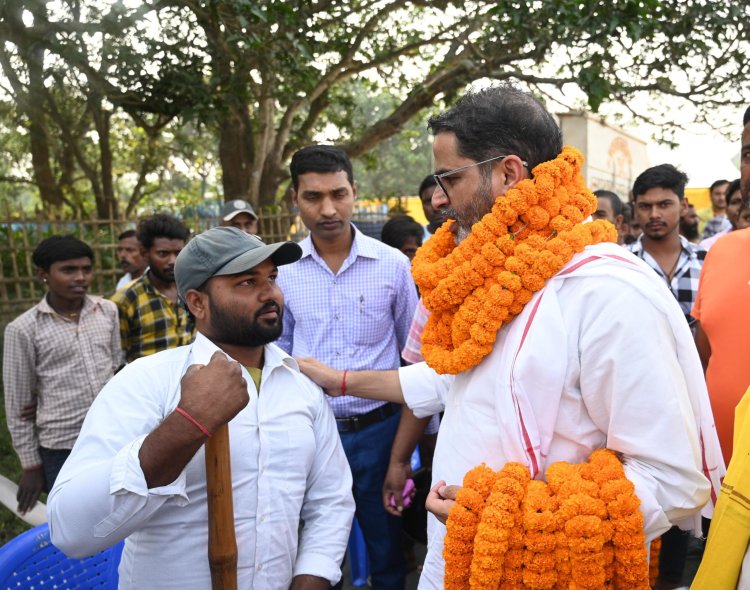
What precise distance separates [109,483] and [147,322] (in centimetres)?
276

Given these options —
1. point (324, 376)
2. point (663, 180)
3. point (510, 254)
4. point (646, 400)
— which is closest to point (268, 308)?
point (324, 376)

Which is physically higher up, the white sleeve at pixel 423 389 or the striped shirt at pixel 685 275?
the striped shirt at pixel 685 275

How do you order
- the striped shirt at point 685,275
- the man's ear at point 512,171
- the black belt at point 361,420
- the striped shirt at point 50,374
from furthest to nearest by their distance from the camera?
1. the striped shirt at point 685,275
2. the striped shirt at point 50,374
3. the black belt at point 361,420
4. the man's ear at point 512,171

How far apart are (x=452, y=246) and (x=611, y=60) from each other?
5.84m

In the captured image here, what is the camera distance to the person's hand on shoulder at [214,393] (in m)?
1.76

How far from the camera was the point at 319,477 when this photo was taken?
2.30 m

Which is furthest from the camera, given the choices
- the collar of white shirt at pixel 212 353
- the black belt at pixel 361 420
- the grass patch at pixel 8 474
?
the grass patch at pixel 8 474

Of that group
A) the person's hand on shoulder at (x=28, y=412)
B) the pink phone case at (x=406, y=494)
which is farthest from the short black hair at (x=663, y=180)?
the person's hand on shoulder at (x=28, y=412)

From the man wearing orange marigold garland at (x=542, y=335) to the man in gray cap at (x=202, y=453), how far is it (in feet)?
1.57

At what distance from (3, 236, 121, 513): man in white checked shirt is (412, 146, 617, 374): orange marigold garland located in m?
2.87

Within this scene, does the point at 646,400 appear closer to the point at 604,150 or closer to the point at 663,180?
the point at 663,180

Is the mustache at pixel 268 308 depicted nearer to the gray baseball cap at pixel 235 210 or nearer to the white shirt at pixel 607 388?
the white shirt at pixel 607 388

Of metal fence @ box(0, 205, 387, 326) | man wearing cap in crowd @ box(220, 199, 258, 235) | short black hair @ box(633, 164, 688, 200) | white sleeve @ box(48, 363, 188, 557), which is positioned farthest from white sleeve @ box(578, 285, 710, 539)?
metal fence @ box(0, 205, 387, 326)

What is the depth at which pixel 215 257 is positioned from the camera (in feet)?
7.27
